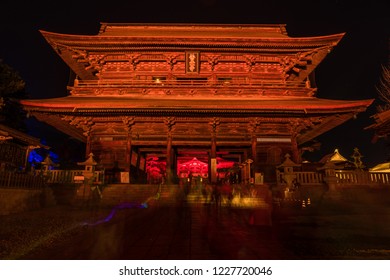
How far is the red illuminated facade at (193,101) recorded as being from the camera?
1494cm

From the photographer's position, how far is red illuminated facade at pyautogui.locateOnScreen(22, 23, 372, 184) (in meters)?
14.9

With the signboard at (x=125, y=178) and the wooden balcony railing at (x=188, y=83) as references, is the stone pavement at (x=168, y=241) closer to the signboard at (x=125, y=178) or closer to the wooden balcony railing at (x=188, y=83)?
the signboard at (x=125, y=178)

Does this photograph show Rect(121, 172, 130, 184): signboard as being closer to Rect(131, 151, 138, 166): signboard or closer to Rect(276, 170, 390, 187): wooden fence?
Rect(131, 151, 138, 166): signboard

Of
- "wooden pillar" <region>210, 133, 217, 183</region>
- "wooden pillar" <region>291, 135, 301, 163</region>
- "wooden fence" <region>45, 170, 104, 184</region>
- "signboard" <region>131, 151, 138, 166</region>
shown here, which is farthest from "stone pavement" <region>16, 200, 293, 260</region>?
"signboard" <region>131, 151, 138, 166</region>

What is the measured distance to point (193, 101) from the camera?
15.8m

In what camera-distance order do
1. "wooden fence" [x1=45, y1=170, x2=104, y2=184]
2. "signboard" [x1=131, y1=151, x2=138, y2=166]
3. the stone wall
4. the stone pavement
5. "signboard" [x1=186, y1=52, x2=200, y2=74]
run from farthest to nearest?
"signboard" [x1=186, y1=52, x2=200, y2=74] → "signboard" [x1=131, y1=151, x2=138, y2=166] → "wooden fence" [x1=45, y1=170, x2=104, y2=184] → the stone wall → the stone pavement

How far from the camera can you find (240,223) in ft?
22.5

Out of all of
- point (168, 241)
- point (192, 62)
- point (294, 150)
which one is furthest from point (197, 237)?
point (192, 62)

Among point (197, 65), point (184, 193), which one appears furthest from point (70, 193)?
point (197, 65)

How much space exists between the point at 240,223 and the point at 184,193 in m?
5.29

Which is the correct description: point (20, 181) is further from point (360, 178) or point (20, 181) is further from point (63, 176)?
point (360, 178)

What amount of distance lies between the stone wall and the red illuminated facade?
477cm

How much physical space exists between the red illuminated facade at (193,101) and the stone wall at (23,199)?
4.77 meters

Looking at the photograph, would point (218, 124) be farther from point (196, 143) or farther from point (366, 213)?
point (366, 213)
